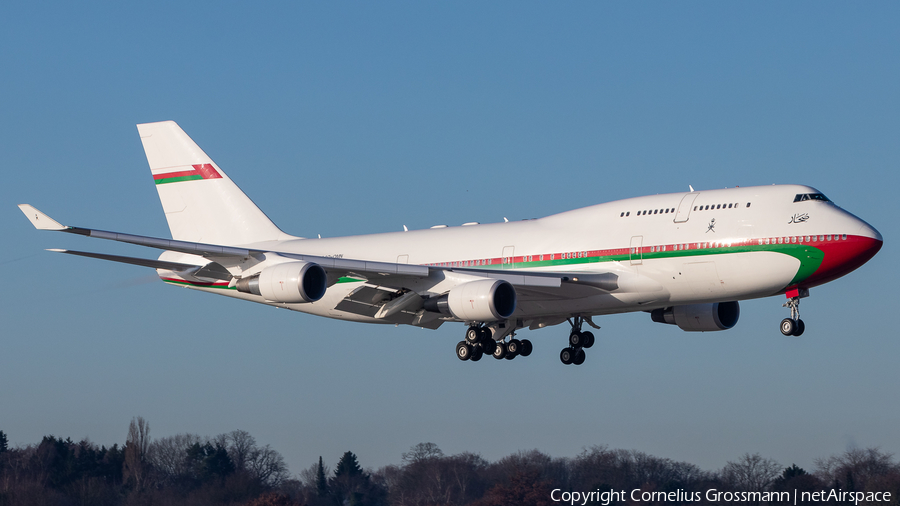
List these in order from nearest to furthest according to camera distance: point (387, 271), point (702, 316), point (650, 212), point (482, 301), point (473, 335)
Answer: point (482, 301) < point (650, 212) < point (387, 271) < point (473, 335) < point (702, 316)

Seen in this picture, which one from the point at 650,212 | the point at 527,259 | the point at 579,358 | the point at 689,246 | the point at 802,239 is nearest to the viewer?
the point at 802,239

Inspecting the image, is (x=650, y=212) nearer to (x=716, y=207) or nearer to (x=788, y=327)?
(x=716, y=207)

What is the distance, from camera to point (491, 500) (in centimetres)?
6084

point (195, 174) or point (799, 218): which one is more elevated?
point (195, 174)

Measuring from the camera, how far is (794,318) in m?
33.9

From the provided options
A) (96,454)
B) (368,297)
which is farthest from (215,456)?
(368,297)

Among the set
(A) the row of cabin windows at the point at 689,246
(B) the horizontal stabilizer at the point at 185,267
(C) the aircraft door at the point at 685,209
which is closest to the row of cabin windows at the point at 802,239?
(A) the row of cabin windows at the point at 689,246

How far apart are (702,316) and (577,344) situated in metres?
4.92

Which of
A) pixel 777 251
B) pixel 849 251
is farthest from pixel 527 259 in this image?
pixel 849 251

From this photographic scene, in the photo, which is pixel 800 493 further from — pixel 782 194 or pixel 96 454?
pixel 96 454

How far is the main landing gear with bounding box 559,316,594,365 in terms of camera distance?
135 ft

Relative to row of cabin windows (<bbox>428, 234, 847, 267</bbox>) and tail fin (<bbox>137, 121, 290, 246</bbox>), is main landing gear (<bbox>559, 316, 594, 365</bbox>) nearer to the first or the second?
row of cabin windows (<bbox>428, 234, 847, 267</bbox>)

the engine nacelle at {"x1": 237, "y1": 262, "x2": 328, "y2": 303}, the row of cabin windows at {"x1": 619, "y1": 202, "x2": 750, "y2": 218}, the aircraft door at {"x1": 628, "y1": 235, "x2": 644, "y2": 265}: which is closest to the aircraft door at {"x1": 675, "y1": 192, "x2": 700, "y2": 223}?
the row of cabin windows at {"x1": 619, "y1": 202, "x2": 750, "y2": 218}

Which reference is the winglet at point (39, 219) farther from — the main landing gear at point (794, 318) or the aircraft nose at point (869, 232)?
the aircraft nose at point (869, 232)
